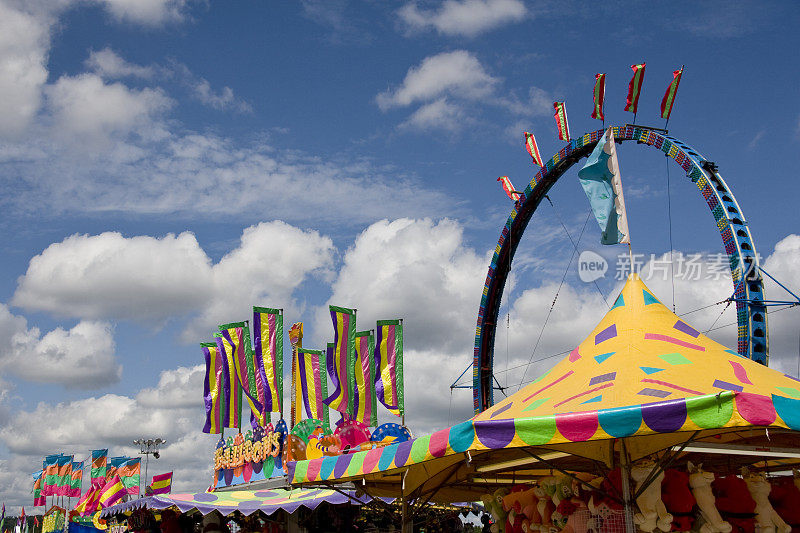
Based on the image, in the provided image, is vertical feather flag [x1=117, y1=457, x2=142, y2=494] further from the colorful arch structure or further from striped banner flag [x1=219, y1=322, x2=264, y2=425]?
the colorful arch structure

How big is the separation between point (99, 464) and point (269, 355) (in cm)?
2476

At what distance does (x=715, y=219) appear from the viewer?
16.6 meters

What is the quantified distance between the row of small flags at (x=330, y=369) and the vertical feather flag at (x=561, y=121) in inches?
293

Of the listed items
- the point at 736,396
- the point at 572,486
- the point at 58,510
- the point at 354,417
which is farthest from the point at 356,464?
the point at 58,510

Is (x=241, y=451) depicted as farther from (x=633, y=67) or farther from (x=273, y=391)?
(x=633, y=67)

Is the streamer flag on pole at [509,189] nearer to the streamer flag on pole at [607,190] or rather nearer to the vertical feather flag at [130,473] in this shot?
the streamer flag on pole at [607,190]

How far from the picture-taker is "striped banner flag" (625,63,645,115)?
1802 cm

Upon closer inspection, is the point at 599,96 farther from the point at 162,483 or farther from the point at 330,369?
the point at 162,483

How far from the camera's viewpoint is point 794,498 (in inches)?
307

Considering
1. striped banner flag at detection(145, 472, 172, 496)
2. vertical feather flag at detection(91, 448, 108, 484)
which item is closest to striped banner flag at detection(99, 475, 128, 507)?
vertical feather flag at detection(91, 448, 108, 484)

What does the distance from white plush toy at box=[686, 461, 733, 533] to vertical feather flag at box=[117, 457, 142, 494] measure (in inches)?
Answer: 1408

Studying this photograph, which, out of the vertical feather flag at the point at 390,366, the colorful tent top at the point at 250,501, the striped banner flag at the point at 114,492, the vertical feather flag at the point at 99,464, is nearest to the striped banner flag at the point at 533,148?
the vertical feather flag at the point at 390,366

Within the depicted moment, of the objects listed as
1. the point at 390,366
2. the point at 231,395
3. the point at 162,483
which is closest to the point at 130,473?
the point at 162,483

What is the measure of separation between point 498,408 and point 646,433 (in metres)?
2.98
